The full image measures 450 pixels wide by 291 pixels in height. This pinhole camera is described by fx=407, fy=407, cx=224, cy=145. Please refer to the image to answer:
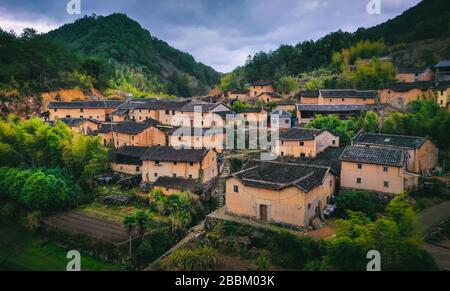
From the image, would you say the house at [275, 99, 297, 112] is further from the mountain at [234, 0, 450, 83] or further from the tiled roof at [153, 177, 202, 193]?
the tiled roof at [153, 177, 202, 193]

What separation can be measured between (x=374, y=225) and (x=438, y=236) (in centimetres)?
437

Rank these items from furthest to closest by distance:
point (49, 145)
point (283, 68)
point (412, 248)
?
point (283, 68), point (49, 145), point (412, 248)

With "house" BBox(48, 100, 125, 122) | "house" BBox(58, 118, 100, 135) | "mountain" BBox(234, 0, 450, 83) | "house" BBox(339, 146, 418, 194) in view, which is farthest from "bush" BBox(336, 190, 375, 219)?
"mountain" BBox(234, 0, 450, 83)

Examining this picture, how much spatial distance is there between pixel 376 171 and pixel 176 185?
33.1ft

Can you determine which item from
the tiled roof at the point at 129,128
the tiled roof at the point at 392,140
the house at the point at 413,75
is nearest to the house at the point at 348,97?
the house at the point at 413,75

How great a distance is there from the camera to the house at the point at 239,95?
4094cm

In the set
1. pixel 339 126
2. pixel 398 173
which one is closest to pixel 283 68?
pixel 339 126

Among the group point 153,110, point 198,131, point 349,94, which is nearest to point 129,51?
point 153,110

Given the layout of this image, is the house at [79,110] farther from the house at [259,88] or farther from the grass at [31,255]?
the grass at [31,255]

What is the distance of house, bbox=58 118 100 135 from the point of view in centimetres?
3128

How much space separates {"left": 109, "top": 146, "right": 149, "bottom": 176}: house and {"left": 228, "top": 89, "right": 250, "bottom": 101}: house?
17265mm

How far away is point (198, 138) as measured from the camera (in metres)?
26.3
